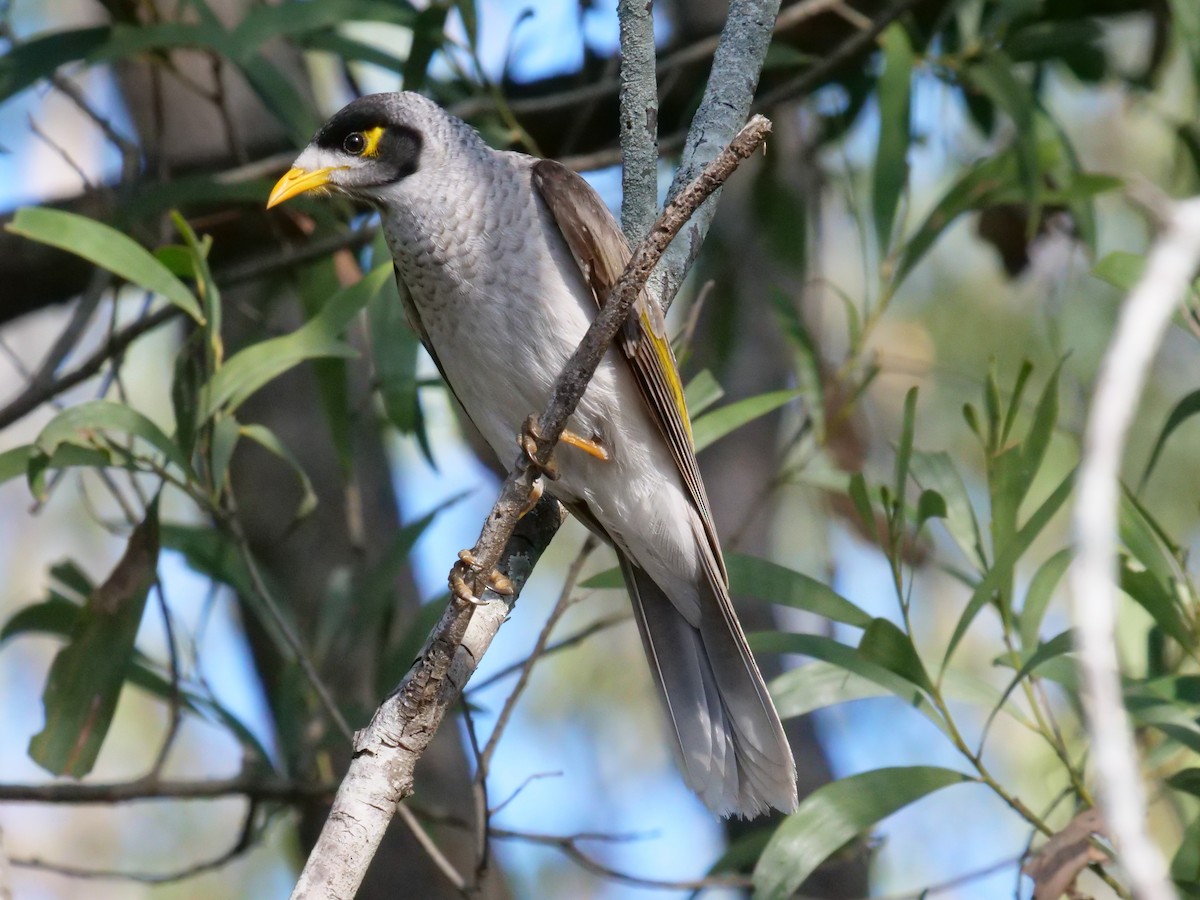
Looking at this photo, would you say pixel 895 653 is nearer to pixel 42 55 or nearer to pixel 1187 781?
pixel 1187 781

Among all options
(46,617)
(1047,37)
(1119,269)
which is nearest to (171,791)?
(46,617)

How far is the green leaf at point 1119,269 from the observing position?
2816mm

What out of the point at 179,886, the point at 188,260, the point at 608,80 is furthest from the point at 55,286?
the point at 179,886

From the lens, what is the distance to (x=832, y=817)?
2646 mm

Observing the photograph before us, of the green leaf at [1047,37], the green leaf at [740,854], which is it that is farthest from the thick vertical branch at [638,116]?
the green leaf at [1047,37]

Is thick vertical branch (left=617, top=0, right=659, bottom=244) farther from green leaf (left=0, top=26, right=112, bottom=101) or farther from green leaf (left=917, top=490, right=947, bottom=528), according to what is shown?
green leaf (left=0, top=26, right=112, bottom=101)

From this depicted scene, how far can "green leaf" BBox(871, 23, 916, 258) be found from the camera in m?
3.55

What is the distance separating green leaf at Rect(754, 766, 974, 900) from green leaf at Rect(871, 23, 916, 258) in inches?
63.8

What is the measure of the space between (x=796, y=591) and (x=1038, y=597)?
58cm

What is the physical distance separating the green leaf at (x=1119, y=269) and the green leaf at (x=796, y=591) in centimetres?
91

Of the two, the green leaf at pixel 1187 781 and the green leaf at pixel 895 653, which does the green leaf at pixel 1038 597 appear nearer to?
the green leaf at pixel 895 653

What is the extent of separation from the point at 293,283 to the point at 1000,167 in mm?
2317

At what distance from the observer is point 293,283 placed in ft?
14.3

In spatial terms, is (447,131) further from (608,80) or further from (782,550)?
(782,550)
